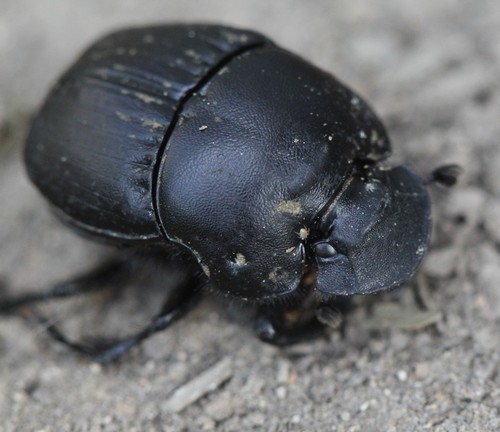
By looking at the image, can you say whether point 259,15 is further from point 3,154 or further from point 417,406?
point 417,406

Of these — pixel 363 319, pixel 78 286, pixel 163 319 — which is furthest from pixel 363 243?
pixel 78 286

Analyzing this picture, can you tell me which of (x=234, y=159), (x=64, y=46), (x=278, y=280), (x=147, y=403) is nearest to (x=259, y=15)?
(x=64, y=46)

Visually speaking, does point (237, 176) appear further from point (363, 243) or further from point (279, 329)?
point (279, 329)

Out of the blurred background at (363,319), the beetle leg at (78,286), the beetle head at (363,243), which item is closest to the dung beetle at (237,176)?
the beetle head at (363,243)

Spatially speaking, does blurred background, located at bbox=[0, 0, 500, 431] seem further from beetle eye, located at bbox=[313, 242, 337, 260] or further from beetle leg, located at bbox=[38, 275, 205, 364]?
beetle eye, located at bbox=[313, 242, 337, 260]

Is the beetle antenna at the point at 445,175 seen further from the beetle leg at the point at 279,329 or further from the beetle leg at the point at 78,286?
the beetle leg at the point at 78,286

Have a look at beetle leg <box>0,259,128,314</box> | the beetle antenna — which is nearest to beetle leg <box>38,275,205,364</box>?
beetle leg <box>0,259,128,314</box>
